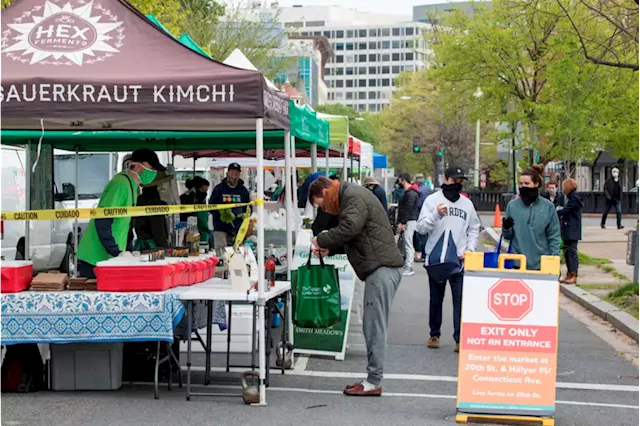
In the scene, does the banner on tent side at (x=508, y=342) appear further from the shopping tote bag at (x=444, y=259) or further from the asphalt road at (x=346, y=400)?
the shopping tote bag at (x=444, y=259)

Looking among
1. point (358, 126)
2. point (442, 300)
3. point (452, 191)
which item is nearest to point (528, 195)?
point (452, 191)

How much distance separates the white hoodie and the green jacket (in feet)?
2.57

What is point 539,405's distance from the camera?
7.64 m

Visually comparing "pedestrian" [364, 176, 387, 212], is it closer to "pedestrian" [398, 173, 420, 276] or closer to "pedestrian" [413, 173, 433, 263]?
"pedestrian" [398, 173, 420, 276]

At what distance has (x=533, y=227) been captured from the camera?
10227 millimetres

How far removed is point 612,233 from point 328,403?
89.7 feet

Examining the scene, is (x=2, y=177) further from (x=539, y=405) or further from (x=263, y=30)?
(x=263, y=30)

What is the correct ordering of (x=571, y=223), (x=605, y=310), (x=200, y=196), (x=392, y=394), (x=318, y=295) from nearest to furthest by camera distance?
(x=392, y=394)
(x=318, y=295)
(x=605, y=310)
(x=200, y=196)
(x=571, y=223)

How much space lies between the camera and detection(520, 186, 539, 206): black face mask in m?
10.2

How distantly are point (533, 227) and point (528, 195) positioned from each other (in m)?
0.32

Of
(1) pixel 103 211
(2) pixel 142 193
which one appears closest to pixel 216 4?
(2) pixel 142 193

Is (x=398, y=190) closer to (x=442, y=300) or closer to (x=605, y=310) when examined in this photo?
(x=605, y=310)

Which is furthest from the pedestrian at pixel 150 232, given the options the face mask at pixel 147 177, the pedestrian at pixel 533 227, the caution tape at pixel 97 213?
the pedestrian at pixel 533 227

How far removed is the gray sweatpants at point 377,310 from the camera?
8.59m
